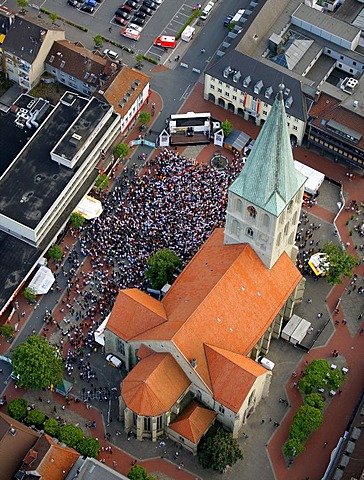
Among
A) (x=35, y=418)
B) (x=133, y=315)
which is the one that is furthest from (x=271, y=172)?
(x=35, y=418)

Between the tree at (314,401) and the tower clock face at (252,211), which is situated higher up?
the tower clock face at (252,211)

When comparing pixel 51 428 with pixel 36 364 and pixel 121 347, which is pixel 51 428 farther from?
pixel 121 347

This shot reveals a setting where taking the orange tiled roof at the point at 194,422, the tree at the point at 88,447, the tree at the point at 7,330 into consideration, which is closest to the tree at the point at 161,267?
the orange tiled roof at the point at 194,422

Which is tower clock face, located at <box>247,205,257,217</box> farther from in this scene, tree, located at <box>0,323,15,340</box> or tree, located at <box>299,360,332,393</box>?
tree, located at <box>0,323,15,340</box>

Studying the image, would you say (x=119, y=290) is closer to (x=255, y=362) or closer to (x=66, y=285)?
(x=66, y=285)

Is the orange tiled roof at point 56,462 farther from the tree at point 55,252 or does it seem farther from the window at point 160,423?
the tree at point 55,252

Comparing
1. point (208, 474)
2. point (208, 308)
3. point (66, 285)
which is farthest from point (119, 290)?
point (208, 474)
